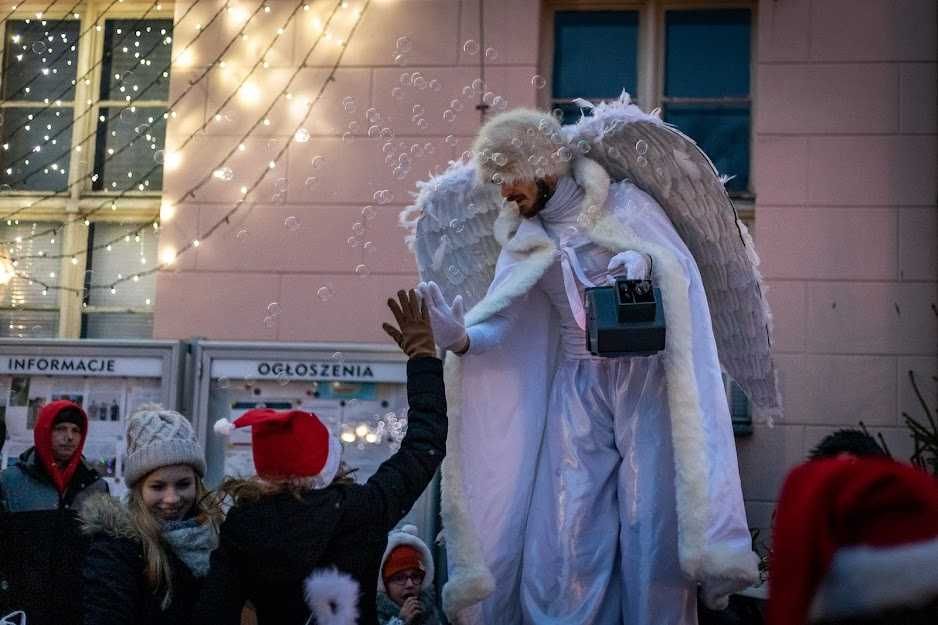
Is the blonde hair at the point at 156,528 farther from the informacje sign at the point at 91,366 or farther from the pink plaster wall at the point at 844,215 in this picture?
the pink plaster wall at the point at 844,215

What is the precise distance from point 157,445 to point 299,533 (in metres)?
0.58

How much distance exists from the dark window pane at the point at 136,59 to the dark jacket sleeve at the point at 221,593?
4.68 meters

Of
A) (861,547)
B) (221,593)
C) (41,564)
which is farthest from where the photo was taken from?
(41,564)

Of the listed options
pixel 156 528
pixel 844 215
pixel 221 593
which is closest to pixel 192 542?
pixel 156 528

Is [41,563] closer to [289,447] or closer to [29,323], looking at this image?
[289,447]

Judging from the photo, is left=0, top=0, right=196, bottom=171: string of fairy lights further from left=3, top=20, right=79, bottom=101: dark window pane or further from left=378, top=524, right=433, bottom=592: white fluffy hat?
left=378, top=524, right=433, bottom=592: white fluffy hat

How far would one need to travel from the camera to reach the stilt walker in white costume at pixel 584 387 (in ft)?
12.4

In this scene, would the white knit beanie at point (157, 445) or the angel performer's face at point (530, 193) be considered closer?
the white knit beanie at point (157, 445)

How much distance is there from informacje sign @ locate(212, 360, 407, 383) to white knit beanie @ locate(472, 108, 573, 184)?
182 cm

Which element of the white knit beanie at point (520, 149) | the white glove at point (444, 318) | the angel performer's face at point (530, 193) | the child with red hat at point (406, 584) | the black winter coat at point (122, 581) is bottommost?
the child with red hat at point (406, 584)

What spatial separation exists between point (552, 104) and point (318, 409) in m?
1.95

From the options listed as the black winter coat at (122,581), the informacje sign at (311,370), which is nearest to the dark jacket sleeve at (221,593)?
the black winter coat at (122,581)

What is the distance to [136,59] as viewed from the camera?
701 centimetres

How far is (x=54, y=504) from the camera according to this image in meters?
4.32
